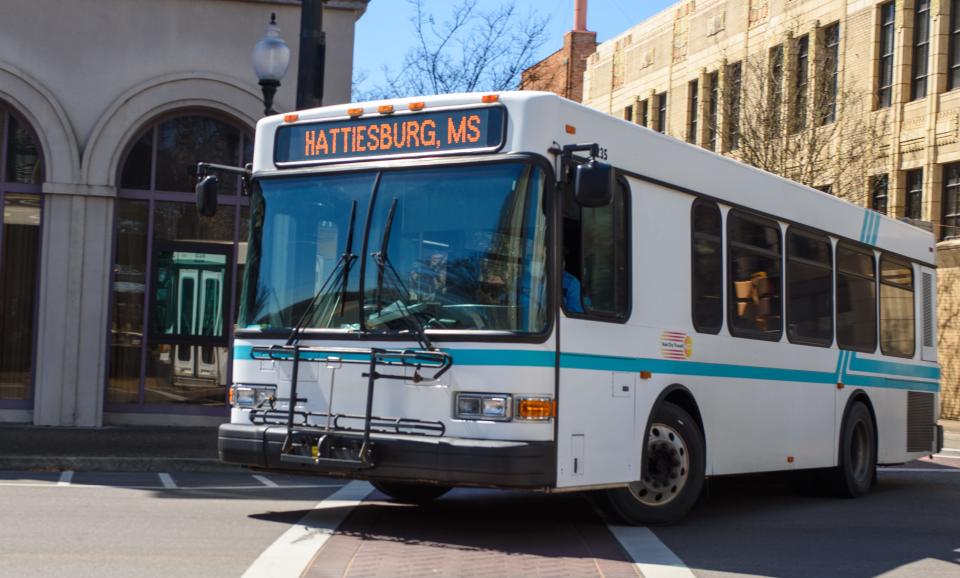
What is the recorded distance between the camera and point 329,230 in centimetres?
975

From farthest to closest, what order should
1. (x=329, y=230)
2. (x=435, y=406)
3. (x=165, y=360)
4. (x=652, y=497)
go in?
(x=165, y=360) < (x=652, y=497) < (x=329, y=230) < (x=435, y=406)

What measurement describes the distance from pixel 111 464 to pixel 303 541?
17.8 feet

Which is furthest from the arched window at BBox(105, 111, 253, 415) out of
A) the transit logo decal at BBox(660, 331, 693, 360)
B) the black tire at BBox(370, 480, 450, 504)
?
the transit logo decal at BBox(660, 331, 693, 360)

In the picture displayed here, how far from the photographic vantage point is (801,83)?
36.8 metres

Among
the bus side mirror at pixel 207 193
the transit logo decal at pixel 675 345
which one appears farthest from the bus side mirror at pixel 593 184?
the bus side mirror at pixel 207 193

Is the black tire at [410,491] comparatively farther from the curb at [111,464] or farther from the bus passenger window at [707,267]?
the curb at [111,464]

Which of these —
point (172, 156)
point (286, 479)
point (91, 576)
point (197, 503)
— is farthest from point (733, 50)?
point (91, 576)

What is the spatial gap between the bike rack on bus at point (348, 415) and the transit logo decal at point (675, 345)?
2.16 meters

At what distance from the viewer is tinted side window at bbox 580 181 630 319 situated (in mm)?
9539

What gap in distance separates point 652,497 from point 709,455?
91 centimetres

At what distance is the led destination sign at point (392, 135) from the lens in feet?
30.7

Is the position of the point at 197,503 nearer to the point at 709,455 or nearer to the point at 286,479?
the point at 286,479

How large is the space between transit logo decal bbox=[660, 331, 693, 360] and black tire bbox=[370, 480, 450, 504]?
7.38 feet

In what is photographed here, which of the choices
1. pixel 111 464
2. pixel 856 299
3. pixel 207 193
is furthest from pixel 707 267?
pixel 111 464
